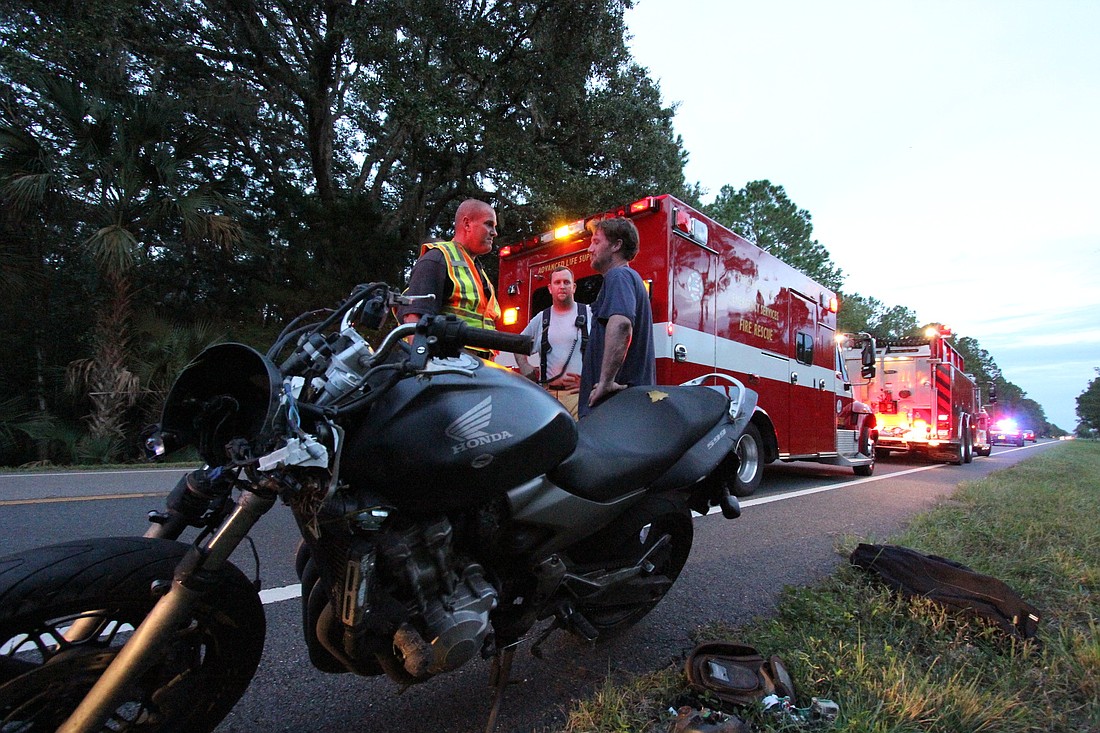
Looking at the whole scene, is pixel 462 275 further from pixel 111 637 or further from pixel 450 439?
pixel 111 637

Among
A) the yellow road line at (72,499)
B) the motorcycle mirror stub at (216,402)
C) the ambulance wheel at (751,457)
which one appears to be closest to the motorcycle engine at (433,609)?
the motorcycle mirror stub at (216,402)

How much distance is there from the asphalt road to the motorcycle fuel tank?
73 cm

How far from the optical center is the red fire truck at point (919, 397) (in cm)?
1241

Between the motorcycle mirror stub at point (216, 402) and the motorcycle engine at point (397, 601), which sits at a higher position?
the motorcycle mirror stub at point (216, 402)

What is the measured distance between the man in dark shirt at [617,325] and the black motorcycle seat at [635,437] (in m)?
0.92

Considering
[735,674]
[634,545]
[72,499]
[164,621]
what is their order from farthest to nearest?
1. [72,499]
2. [634,545]
3. [735,674]
4. [164,621]

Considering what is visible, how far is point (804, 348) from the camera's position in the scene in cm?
707

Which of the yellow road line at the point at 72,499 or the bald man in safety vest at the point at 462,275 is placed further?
the yellow road line at the point at 72,499

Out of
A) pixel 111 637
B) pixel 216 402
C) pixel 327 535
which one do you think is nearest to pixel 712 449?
pixel 327 535

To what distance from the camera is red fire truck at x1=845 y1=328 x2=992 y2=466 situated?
12406 mm

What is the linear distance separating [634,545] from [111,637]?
1.52m

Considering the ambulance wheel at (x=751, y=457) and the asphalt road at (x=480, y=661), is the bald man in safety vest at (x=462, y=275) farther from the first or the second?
the ambulance wheel at (x=751, y=457)

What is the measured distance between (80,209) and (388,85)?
513 cm

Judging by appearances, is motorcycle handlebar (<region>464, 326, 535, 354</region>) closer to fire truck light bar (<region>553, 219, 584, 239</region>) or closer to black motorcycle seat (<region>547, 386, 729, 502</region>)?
black motorcycle seat (<region>547, 386, 729, 502</region>)
